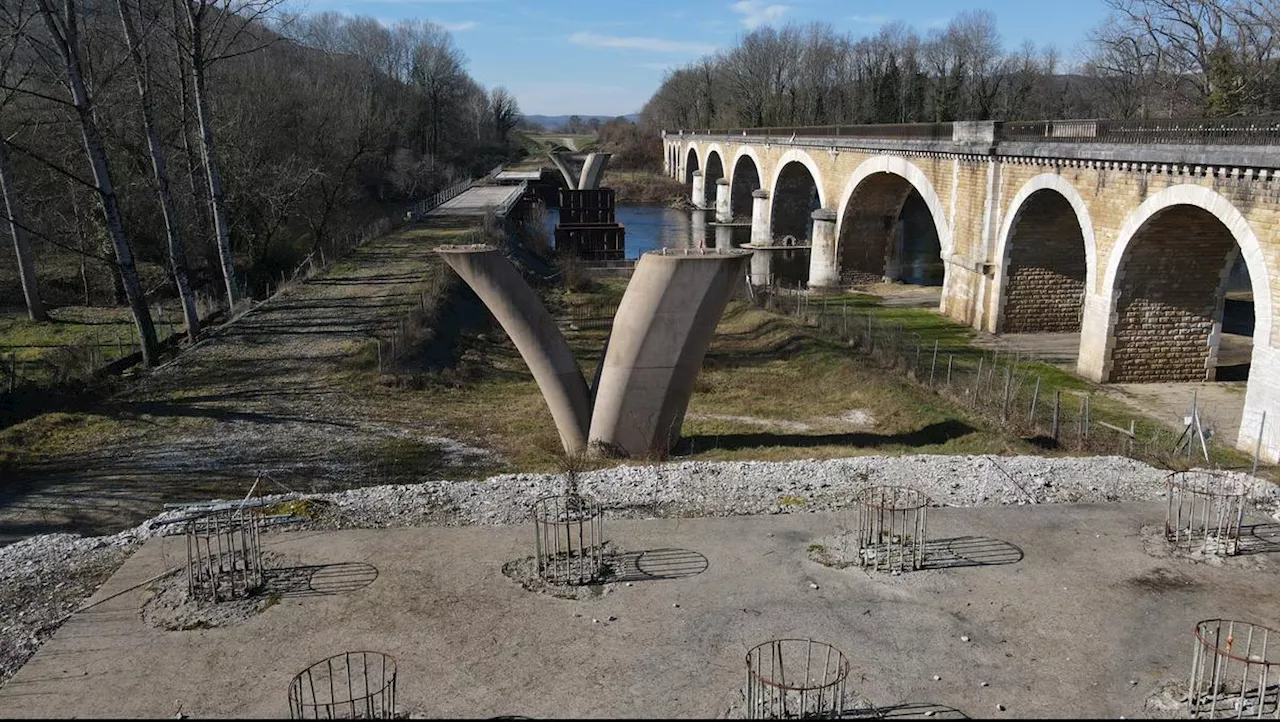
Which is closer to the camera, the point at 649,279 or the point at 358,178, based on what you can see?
the point at 649,279

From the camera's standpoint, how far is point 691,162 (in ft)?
281

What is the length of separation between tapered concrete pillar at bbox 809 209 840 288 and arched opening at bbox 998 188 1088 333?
11.7 metres

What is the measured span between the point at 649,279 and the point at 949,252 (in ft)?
61.0

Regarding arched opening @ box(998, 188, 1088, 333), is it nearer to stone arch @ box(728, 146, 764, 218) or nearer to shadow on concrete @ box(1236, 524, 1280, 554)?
shadow on concrete @ box(1236, 524, 1280, 554)

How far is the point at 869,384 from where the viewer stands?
1939 cm

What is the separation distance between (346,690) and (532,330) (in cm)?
807

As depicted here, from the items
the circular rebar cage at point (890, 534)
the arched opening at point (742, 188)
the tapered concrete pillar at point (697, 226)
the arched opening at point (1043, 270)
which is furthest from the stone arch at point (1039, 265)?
the arched opening at point (742, 188)

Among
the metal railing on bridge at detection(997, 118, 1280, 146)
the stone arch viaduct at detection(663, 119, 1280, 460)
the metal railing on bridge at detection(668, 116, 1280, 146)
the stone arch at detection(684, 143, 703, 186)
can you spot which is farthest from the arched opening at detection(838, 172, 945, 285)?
the stone arch at detection(684, 143, 703, 186)

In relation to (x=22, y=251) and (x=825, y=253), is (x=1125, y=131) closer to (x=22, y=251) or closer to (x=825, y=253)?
(x=825, y=253)

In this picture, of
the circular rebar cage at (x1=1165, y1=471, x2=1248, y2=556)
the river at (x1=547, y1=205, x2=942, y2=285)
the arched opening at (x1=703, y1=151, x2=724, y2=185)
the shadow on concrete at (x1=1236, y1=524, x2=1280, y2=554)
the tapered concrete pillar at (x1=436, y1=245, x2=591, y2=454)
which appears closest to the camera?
the circular rebar cage at (x1=1165, y1=471, x2=1248, y2=556)

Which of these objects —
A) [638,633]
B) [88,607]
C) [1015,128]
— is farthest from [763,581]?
[1015,128]

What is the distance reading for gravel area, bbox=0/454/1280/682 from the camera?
10125 millimetres

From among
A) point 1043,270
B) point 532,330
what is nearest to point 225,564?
Result: point 532,330

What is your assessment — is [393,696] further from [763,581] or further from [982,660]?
[982,660]
